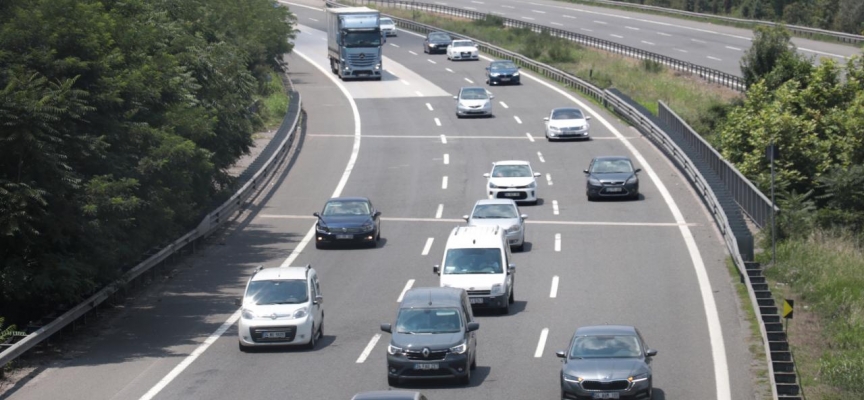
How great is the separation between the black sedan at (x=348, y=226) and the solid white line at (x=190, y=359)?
6.92 m

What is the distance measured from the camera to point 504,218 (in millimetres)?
33719

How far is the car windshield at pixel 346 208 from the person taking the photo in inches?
1375

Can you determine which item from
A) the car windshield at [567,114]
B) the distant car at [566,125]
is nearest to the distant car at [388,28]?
the car windshield at [567,114]

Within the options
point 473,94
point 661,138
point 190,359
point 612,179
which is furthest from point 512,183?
point 473,94

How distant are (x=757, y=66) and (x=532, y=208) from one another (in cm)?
2518

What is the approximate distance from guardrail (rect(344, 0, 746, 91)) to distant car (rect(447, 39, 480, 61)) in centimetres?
855

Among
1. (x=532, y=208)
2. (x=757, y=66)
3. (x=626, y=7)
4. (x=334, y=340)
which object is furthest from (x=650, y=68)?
(x=334, y=340)

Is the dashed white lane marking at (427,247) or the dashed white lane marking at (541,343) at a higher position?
the dashed white lane marking at (541,343)

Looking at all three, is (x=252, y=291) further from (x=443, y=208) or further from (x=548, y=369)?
(x=443, y=208)

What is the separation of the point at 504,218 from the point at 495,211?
0.55 m

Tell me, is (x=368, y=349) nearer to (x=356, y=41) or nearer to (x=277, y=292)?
(x=277, y=292)

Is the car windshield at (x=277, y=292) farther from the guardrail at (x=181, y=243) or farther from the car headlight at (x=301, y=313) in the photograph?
the guardrail at (x=181, y=243)

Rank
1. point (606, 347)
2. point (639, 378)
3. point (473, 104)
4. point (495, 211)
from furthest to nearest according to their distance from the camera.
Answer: point (473, 104)
point (495, 211)
point (606, 347)
point (639, 378)

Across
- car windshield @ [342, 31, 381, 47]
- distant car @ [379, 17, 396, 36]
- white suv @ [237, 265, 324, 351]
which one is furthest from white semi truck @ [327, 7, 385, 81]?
white suv @ [237, 265, 324, 351]
